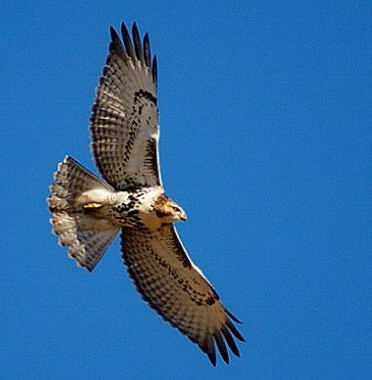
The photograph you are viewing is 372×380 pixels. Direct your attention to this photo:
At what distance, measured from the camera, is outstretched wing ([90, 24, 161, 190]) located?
11.1m

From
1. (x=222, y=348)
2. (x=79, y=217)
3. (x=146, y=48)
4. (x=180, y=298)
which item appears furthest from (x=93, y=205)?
(x=222, y=348)

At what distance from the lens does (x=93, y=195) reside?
36.8ft

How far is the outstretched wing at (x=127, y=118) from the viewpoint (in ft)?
36.5

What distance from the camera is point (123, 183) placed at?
11250 millimetres

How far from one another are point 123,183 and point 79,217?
590 mm

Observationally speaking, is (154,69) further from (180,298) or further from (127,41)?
(180,298)

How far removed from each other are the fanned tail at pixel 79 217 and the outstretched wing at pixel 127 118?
202mm

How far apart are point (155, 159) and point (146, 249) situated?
1.03m

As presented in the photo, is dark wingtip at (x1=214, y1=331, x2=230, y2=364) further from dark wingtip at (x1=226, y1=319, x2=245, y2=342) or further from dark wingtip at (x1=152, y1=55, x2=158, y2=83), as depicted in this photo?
dark wingtip at (x1=152, y1=55, x2=158, y2=83)

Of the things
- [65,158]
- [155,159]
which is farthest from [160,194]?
[65,158]

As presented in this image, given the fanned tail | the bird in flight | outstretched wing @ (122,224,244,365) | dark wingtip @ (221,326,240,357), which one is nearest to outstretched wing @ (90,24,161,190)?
the bird in flight

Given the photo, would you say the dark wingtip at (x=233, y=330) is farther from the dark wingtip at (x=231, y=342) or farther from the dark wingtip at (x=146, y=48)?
the dark wingtip at (x=146, y=48)

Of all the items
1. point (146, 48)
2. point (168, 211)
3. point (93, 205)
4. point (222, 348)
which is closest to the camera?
point (168, 211)

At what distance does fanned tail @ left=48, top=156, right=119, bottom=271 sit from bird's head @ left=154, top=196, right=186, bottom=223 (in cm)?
63
